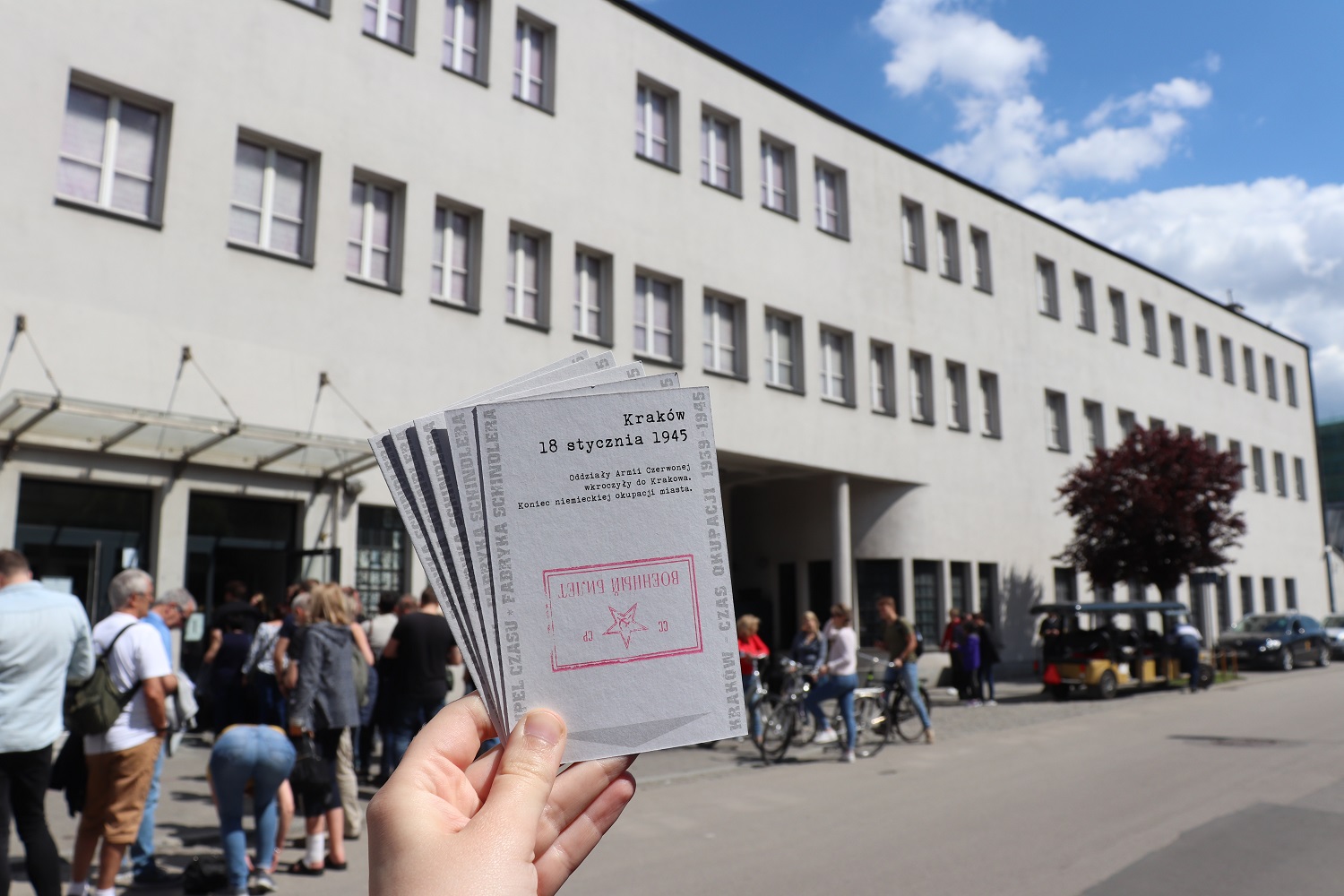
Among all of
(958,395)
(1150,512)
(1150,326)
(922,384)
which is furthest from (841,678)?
(1150,326)

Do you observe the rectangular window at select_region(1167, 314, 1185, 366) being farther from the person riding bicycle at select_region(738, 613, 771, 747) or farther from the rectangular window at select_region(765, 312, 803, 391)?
the person riding bicycle at select_region(738, 613, 771, 747)

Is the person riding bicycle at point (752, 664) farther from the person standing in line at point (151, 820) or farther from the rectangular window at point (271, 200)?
the rectangular window at point (271, 200)

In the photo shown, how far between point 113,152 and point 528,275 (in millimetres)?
6883

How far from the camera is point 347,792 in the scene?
28.9 ft

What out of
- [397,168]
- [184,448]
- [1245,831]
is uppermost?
[397,168]

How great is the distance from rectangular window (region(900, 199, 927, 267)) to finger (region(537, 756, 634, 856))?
27145mm

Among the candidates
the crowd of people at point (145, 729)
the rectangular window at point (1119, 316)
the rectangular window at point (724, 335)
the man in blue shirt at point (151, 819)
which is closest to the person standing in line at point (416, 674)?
the crowd of people at point (145, 729)

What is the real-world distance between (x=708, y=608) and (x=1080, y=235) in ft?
116

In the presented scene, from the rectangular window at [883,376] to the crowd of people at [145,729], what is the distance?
18.7m

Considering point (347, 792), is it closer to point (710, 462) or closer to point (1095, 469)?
point (710, 462)

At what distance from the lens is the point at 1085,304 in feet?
113

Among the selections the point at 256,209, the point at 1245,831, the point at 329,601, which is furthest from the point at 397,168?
the point at 1245,831

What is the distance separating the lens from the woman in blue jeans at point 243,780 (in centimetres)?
680

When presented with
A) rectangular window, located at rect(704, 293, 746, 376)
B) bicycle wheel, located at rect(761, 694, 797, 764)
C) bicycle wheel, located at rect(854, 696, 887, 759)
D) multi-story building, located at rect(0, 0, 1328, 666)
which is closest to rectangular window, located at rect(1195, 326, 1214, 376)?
multi-story building, located at rect(0, 0, 1328, 666)
